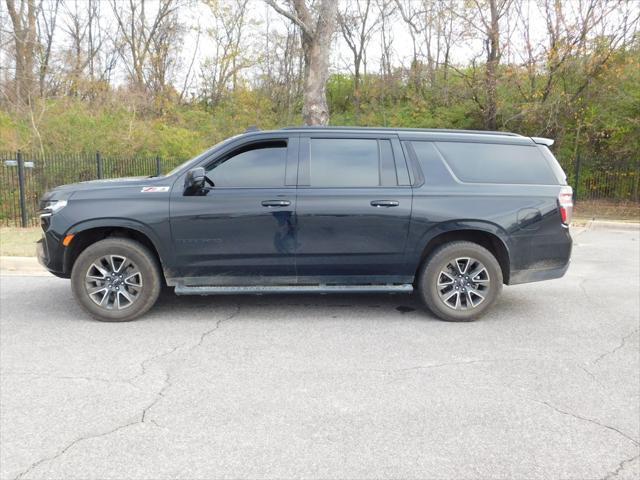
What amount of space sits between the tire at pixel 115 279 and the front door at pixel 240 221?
0.31 m

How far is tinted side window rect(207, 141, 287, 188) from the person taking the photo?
5.44 m

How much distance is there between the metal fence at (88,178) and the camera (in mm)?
12967

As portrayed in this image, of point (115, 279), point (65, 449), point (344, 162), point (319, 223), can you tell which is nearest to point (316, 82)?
point (344, 162)

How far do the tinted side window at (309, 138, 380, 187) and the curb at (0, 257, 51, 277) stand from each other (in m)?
4.85

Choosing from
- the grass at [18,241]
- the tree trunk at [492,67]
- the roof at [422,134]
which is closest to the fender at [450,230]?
the roof at [422,134]

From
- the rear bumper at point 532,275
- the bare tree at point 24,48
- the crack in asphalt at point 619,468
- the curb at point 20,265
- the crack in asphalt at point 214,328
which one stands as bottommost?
the crack in asphalt at point 619,468

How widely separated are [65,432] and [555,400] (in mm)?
3176

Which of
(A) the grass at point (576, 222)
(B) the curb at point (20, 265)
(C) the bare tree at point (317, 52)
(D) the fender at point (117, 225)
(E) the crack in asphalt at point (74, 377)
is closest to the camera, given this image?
(E) the crack in asphalt at point (74, 377)

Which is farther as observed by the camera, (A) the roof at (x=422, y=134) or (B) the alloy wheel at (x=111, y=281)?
(A) the roof at (x=422, y=134)

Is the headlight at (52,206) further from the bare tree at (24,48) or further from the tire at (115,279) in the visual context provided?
the bare tree at (24,48)

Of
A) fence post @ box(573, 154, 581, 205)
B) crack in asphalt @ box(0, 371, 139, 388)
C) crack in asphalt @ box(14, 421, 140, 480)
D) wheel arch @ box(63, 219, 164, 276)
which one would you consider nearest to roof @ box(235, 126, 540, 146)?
wheel arch @ box(63, 219, 164, 276)

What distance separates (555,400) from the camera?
367 cm

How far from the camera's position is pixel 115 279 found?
5.38 meters

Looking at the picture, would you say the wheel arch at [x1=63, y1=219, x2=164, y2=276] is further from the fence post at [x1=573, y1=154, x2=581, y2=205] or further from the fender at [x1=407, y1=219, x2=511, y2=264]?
the fence post at [x1=573, y1=154, x2=581, y2=205]
